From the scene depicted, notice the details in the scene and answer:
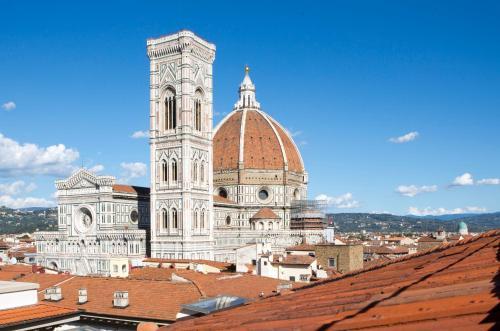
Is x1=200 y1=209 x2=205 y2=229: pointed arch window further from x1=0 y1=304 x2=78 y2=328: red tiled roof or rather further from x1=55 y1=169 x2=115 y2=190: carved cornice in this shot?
x1=0 y1=304 x2=78 y2=328: red tiled roof

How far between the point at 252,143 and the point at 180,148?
24.3 meters

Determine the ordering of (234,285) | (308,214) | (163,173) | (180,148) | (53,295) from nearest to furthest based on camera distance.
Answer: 1. (53,295)
2. (234,285)
3. (180,148)
4. (163,173)
5. (308,214)

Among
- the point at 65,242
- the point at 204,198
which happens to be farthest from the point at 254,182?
the point at 65,242

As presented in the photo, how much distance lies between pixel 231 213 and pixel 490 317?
72542mm

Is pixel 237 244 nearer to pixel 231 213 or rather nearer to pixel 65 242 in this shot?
pixel 231 213

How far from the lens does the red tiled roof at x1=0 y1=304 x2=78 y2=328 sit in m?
11.2

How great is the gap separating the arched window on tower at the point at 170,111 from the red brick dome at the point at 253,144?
66.3 feet

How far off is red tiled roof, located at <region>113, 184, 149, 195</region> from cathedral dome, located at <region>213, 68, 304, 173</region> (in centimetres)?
1742

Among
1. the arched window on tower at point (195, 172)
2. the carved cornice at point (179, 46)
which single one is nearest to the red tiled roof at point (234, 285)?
the arched window on tower at point (195, 172)

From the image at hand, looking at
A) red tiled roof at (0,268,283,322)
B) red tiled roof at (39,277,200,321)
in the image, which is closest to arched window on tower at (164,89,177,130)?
red tiled roof at (0,268,283,322)

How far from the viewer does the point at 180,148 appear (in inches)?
2355

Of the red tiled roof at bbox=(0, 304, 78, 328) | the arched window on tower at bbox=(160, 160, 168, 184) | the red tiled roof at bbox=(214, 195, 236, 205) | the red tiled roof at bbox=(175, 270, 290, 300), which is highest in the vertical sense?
the arched window on tower at bbox=(160, 160, 168, 184)

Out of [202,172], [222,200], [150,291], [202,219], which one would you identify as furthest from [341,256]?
[150,291]

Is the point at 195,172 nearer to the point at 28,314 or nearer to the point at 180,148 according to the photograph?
the point at 180,148
